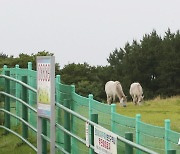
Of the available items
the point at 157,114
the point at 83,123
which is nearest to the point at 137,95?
the point at 157,114

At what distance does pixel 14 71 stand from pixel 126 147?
23.6ft

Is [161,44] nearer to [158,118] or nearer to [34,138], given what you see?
[158,118]

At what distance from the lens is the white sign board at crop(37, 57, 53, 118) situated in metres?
9.79

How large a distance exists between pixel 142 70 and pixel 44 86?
52752 millimetres

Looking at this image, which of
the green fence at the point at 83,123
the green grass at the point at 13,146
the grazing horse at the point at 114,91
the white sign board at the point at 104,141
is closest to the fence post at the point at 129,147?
the white sign board at the point at 104,141

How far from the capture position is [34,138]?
12242 mm

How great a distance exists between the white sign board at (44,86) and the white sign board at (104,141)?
6.75ft

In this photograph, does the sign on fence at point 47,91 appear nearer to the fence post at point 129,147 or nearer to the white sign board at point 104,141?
the white sign board at point 104,141

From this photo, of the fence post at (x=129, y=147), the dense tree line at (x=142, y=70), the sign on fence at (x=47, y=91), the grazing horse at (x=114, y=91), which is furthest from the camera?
the dense tree line at (x=142, y=70)

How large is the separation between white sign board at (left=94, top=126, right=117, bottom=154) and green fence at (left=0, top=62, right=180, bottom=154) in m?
0.20

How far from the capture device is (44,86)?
32.8 ft

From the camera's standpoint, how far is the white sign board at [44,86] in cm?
979

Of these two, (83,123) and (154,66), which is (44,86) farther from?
(154,66)

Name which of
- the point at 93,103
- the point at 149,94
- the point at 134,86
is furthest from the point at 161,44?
the point at 93,103
